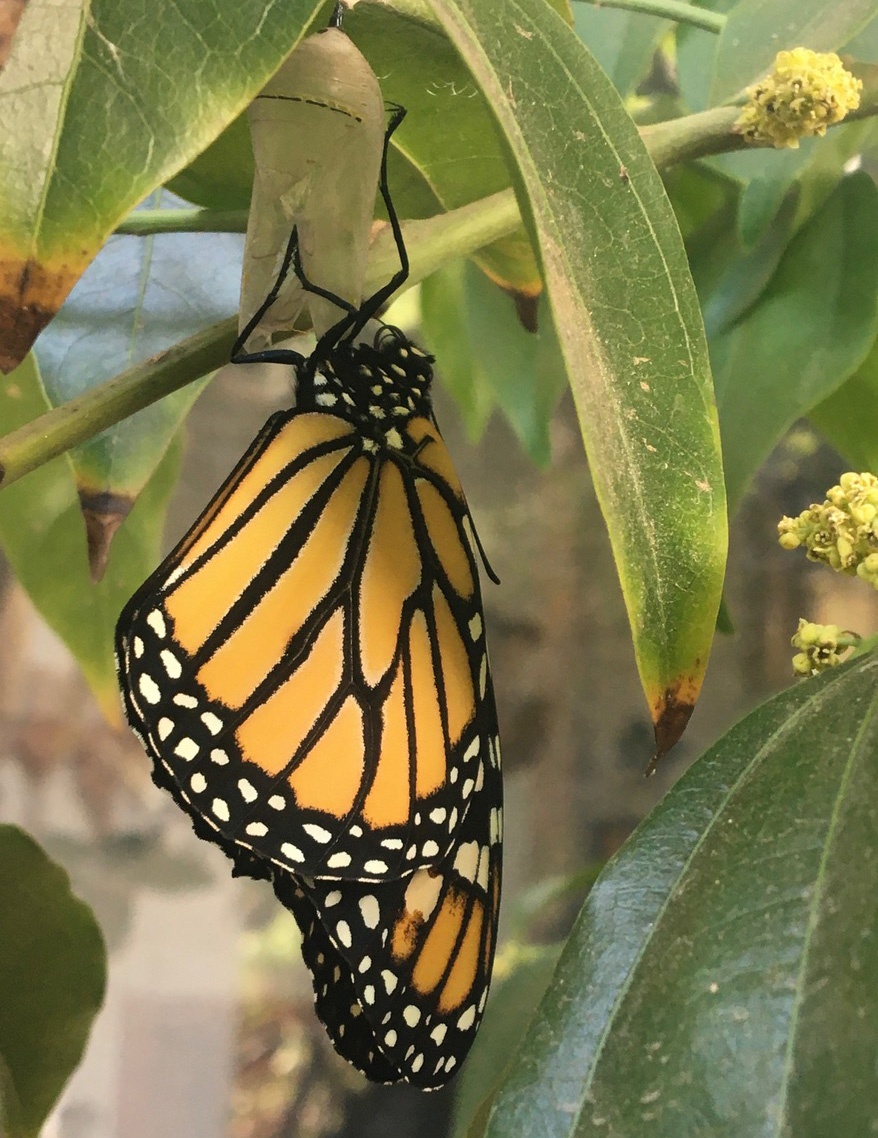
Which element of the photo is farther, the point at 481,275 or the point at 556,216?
the point at 481,275

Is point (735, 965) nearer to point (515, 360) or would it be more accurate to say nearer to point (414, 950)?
point (414, 950)

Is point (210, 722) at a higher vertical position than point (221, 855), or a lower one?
higher

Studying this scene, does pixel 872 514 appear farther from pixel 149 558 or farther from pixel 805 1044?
pixel 149 558

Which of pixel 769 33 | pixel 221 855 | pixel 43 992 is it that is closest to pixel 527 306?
pixel 769 33

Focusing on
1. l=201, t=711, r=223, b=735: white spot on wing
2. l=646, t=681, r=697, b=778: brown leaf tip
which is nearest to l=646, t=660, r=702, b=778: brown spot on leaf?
l=646, t=681, r=697, b=778: brown leaf tip

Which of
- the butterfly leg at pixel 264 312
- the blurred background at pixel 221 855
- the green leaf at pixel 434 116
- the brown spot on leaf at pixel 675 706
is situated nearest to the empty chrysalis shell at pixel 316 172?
the butterfly leg at pixel 264 312

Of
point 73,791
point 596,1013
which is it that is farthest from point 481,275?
point 73,791

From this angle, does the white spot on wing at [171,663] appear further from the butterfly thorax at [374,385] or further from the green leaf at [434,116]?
the green leaf at [434,116]
